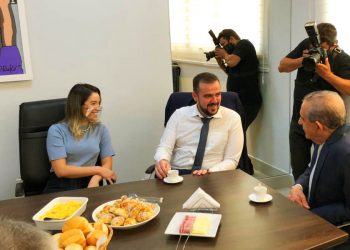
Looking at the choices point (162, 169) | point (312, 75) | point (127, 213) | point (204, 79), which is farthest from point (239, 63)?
point (127, 213)

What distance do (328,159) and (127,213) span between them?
911mm

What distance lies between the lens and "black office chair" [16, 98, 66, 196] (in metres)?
2.48

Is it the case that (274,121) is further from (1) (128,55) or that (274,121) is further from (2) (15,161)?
(2) (15,161)

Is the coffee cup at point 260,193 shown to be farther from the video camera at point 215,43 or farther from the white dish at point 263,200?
the video camera at point 215,43

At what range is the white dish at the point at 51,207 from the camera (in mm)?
1532

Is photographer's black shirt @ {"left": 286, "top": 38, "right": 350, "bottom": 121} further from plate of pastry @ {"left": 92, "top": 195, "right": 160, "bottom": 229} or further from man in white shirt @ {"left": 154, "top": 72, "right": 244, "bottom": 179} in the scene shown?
plate of pastry @ {"left": 92, "top": 195, "right": 160, "bottom": 229}

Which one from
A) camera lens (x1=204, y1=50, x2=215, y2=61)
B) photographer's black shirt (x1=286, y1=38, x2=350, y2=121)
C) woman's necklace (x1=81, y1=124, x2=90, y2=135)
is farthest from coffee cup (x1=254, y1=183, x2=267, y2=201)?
camera lens (x1=204, y1=50, x2=215, y2=61)

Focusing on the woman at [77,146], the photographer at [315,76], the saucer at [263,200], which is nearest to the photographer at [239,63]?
the photographer at [315,76]

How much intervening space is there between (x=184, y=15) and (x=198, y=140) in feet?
4.42

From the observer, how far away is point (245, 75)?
372 centimetres

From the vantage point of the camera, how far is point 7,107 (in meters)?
2.67

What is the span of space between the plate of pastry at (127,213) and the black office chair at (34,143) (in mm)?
983

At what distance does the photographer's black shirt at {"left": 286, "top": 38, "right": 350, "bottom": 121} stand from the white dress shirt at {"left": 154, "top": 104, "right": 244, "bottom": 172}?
635mm

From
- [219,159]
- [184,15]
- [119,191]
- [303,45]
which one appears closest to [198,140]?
[219,159]
